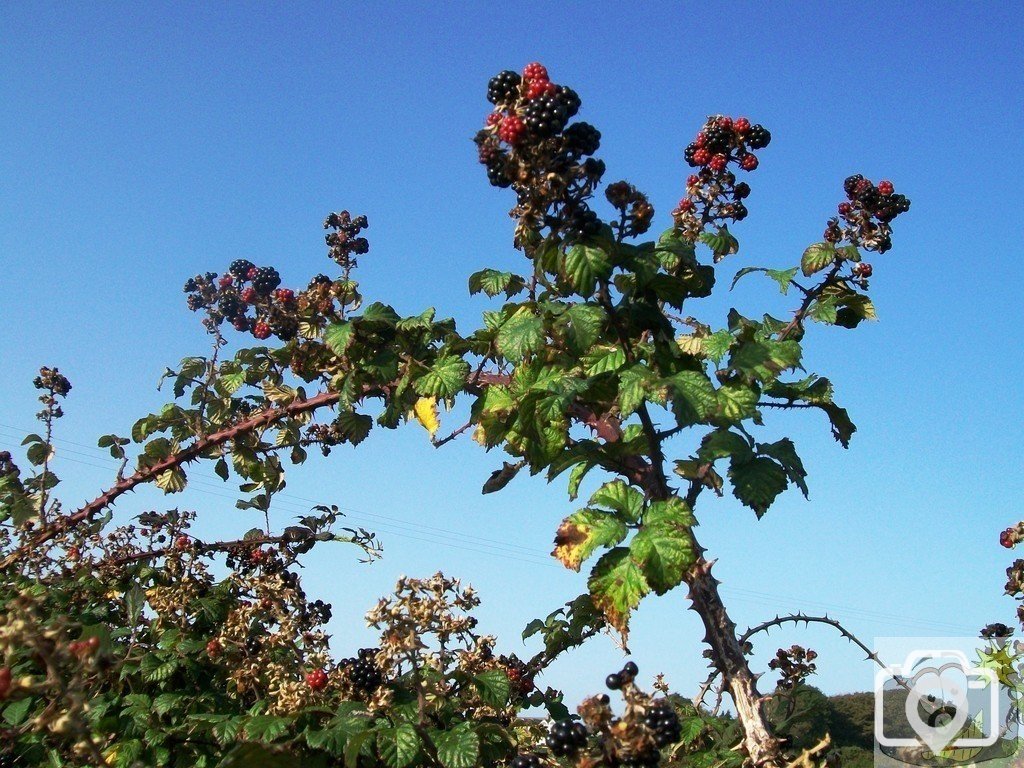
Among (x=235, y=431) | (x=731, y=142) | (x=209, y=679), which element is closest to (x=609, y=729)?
(x=731, y=142)

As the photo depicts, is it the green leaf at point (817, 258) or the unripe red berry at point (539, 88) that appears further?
the green leaf at point (817, 258)

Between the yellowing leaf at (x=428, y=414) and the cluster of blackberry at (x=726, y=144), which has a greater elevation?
the cluster of blackberry at (x=726, y=144)

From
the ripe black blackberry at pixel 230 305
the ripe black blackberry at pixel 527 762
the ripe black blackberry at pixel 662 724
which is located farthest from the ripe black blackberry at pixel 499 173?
the ripe black blackberry at pixel 230 305

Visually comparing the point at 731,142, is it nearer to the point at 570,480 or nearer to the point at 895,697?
the point at 570,480

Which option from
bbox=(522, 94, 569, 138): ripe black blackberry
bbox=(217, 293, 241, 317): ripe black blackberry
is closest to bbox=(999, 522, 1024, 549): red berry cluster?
bbox=(522, 94, 569, 138): ripe black blackberry

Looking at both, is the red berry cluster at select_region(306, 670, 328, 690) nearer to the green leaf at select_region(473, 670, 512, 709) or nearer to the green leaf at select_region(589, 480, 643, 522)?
the green leaf at select_region(473, 670, 512, 709)

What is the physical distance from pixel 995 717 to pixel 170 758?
4.34m

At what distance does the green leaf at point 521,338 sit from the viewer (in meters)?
2.73

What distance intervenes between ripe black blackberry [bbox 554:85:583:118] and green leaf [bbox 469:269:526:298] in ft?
2.49

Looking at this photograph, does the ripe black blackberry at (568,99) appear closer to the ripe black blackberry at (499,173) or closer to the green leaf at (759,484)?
the ripe black blackberry at (499,173)

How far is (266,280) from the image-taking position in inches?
167

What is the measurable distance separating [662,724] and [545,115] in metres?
1.62

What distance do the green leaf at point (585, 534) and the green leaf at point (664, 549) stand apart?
2.6 inches

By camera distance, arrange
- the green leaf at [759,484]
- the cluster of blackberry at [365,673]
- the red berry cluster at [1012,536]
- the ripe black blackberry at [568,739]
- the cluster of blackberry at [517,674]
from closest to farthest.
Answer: the ripe black blackberry at [568,739], the green leaf at [759,484], the cluster of blackberry at [365,673], the cluster of blackberry at [517,674], the red berry cluster at [1012,536]
